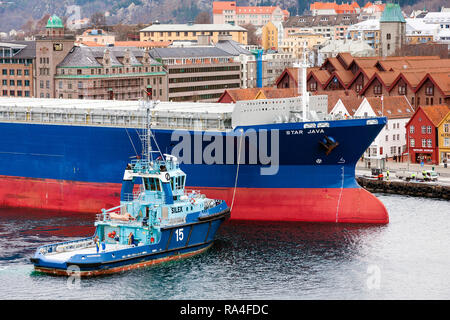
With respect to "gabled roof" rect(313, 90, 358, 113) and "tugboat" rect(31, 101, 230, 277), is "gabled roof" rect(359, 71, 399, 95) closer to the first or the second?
"gabled roof" rect(313, 90, 358, 113)

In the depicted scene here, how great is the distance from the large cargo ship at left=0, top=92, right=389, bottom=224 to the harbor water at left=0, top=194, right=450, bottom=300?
1.46 meters

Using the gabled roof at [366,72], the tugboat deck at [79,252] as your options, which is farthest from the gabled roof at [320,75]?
the tugboat deck at [79,252]

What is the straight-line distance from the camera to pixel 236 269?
43438 mm

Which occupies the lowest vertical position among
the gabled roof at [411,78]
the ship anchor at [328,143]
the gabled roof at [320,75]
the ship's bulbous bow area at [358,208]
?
the ship's bulbous bow area at [358,208]

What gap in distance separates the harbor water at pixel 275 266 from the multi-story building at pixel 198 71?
169 feet

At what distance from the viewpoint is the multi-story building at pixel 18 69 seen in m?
93.2

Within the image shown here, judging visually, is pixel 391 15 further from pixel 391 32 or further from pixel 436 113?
pixel 436 113

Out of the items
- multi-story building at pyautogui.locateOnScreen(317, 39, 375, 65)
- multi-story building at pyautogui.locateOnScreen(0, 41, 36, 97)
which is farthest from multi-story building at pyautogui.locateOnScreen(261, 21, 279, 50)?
multi-story building at pyautogui.locateOnScreen(0, 41, 36, 97)

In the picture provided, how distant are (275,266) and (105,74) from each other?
50.4 metres

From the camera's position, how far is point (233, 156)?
Result: 5391 centimetres

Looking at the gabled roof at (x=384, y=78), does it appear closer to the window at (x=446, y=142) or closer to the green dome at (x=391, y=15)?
the window at (x=446, y=142)

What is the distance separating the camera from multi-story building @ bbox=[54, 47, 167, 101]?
88.7m

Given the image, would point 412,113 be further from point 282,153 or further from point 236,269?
point 236,269
